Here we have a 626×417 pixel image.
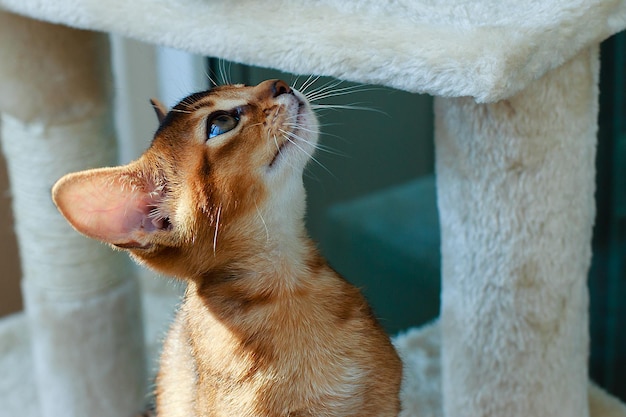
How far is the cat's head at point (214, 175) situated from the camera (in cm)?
84

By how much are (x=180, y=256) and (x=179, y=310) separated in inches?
10.1

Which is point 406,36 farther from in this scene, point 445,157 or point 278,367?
point 278,367

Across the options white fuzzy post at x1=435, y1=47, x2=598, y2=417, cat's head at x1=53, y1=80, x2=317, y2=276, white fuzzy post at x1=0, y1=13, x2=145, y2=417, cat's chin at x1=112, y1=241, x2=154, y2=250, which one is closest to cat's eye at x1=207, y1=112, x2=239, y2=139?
cat's head at x1=53, y1=80, x2=317, y2=276

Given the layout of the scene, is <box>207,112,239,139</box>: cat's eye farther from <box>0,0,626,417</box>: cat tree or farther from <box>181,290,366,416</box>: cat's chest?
<box>181,290,366,416</box>: cat's chest

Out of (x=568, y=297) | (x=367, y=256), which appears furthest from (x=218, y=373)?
(x=367, y=256)

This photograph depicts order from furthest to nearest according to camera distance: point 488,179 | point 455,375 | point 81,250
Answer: point 81,250, point 455,375, point 488,179

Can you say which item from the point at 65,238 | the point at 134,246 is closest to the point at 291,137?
the point at 134,246

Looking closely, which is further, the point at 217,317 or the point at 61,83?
the point at 61,83

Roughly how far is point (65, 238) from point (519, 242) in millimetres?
697

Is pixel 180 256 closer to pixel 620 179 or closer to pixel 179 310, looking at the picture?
pixel 179 310

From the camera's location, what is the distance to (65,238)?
130 centimetres

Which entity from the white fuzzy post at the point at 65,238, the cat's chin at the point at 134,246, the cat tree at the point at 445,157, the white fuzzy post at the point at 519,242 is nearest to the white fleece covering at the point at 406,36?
the cat tree at the point at 445,157

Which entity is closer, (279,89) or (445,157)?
(279,89)

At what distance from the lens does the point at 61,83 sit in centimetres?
124
